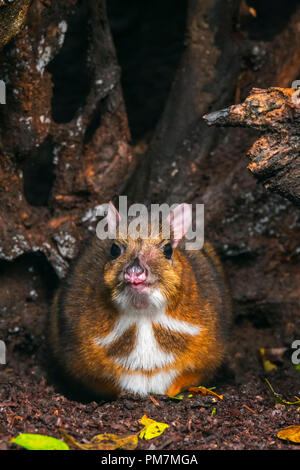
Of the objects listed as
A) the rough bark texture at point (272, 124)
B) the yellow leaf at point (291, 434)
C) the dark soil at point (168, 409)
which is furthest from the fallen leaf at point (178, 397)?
the rough bark texture at point (272, 124)

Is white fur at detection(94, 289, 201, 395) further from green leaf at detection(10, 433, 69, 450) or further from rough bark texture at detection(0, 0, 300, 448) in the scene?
green leaf at detection(10, 433, 69, 450)

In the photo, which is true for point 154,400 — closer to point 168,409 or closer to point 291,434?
point 168,409

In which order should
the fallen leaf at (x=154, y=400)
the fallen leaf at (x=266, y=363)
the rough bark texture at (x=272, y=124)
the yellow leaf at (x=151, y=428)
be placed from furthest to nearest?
the fallen leaf at (x=266, y=363), the fallen leaf at (x=154, y=400), the rough bark texture at (x=272, y=124), the yellow leaf at (x=151, y=428)

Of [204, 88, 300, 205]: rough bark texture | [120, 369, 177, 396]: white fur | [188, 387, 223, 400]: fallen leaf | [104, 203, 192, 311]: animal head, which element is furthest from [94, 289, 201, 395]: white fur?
[204, 88, 300, 205]: rough bark texture

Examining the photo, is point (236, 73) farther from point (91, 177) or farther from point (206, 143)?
point (91, 177)

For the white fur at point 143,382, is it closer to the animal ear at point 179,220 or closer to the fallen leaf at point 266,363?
the animal ear at point 179,220

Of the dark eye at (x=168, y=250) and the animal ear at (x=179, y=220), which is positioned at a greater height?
the animal ear at (x=179, y=220)
